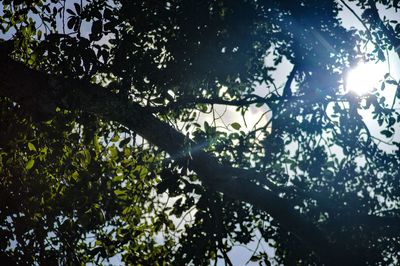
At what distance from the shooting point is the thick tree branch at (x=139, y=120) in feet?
14.9

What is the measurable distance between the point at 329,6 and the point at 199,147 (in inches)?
185

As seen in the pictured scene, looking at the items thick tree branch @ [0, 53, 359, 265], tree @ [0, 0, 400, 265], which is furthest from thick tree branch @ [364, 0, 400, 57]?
thick tree branch @ [0, 53, 359, 265]

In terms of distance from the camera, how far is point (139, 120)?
505cm

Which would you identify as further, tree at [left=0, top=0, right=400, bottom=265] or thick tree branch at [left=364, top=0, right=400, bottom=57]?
thick tree branch at [left=364, top=0, right=400, bottom=57]

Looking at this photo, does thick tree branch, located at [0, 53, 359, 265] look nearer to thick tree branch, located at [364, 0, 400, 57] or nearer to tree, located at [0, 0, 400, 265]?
tree, located at [0, 0, 400, 265]

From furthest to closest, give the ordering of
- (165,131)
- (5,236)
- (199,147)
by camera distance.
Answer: (165,131) < (199,147) < (5,236)

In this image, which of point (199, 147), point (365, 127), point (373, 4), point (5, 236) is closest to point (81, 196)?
point (5, 236)

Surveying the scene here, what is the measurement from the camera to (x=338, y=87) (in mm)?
6832

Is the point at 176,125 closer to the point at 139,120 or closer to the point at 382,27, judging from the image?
the point at 139,120

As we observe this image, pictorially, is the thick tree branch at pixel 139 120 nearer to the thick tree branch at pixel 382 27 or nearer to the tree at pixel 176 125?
the tree at pixel 176 125

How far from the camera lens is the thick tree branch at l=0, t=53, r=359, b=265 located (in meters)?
4.55

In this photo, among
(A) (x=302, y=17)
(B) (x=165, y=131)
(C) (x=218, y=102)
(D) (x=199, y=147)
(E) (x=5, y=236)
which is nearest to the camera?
(E) (x=5, y=236)

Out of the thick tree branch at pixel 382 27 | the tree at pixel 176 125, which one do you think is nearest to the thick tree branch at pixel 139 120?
the tree at pixel 176 125

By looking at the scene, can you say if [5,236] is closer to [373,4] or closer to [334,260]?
[334,260]
